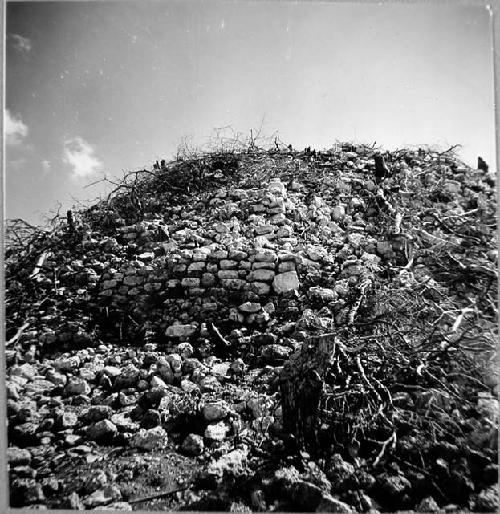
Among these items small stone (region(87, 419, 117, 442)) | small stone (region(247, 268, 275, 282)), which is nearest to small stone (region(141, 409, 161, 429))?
small stone (region(87, 419, 117, 442))

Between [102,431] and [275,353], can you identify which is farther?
[275,353]

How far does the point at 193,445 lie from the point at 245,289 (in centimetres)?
103

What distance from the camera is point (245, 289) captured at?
232 centimetres

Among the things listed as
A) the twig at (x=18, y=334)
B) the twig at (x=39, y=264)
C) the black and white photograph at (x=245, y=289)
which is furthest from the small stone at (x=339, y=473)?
the twig at (x=39, y=264)

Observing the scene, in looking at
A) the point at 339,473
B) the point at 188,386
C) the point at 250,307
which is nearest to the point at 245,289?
the point at 250,307

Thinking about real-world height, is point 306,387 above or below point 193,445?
above

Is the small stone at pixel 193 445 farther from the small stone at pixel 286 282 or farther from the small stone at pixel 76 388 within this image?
the small stone at pixel 286 282

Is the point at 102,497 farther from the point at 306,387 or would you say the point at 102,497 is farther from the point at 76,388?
the point at 306,387

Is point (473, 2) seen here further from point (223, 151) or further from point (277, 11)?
point (223, 151)

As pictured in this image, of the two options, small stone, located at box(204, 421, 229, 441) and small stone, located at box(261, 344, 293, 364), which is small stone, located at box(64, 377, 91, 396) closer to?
small stone, located at box(204, 421, 229, 441)

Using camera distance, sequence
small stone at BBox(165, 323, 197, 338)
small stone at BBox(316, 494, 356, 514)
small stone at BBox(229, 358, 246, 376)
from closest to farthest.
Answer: small stone at BBox(316, 494, 356, 514)
small stone at BBox(229, 358, 246, 376)
small stone at BBox(165, 323, 197, 338)

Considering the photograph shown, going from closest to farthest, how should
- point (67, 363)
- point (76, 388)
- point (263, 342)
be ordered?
point (76, 388), point (67, 363), point (263, 342)

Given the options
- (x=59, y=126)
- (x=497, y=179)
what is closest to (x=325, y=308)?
(x=497, y=179)

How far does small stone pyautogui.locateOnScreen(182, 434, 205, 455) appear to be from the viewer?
1502 mm
